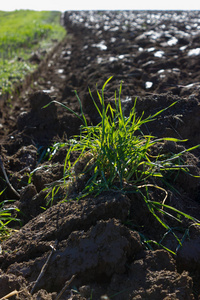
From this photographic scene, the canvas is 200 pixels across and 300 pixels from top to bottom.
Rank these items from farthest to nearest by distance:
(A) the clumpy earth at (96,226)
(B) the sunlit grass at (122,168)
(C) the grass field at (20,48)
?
(C) the grass field at (20,48), (B) the sunlit grass at (122,168), (A) the clumpy earth at (96,226)

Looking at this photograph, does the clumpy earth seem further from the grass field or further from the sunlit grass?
the grass field

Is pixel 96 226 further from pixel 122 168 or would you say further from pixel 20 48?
pixel 20 48

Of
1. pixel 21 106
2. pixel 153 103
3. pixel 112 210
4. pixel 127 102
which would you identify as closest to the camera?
pixel 112 210

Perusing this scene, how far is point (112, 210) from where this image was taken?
182 centimetres

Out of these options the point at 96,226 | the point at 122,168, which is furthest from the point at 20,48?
the point at 96,226

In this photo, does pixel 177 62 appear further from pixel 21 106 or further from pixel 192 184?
pixel 192 184

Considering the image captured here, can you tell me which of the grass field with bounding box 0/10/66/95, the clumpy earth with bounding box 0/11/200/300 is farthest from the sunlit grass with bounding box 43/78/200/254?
the grass field with bounding box 0/10/66/95

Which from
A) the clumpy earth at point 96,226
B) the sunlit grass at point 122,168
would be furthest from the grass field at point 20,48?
the sunlit grass at point 122,168

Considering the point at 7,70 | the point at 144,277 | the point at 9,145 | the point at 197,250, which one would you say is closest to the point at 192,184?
the point at 197,250

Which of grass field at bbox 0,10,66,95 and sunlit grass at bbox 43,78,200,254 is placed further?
grass field at bbox 0,10,66,95

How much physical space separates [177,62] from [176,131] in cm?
263

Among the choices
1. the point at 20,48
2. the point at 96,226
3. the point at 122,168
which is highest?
the point at 20,48

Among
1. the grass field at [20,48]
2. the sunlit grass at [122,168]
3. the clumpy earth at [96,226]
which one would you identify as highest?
the grass field at [20,48]

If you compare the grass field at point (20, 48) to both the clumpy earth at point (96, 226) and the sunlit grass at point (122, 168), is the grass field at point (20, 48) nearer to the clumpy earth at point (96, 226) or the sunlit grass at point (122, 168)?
the clumpy earth at point (96, 226)
